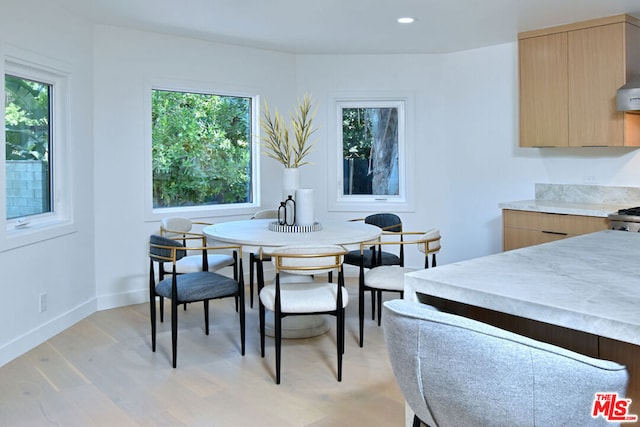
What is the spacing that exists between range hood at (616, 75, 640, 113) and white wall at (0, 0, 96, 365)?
14.1ft

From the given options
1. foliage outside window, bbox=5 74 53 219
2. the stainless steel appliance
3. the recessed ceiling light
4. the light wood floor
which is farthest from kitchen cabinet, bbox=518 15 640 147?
foliage outside window, bbox=5 74 53 219

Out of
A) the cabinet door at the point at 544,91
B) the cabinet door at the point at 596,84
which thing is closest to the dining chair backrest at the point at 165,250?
the cabinet door at the point at 544,91

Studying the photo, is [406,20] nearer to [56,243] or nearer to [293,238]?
[293,238]

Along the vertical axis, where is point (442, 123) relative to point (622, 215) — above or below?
above

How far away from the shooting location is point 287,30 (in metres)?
4.70

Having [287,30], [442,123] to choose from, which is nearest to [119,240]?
[287,30]

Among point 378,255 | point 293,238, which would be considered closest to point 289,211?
point 293,238

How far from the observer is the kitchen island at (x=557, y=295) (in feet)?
3.92

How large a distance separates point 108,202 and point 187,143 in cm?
100

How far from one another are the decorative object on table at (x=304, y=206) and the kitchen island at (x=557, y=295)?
7.17 feet

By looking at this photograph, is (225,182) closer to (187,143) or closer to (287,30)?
(187,143)

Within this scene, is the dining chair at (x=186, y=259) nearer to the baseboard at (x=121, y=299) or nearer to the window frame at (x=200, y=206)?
the window frame at (x=200, y=206)

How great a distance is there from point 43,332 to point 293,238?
1.94 m

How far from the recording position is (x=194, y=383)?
3.01 m
